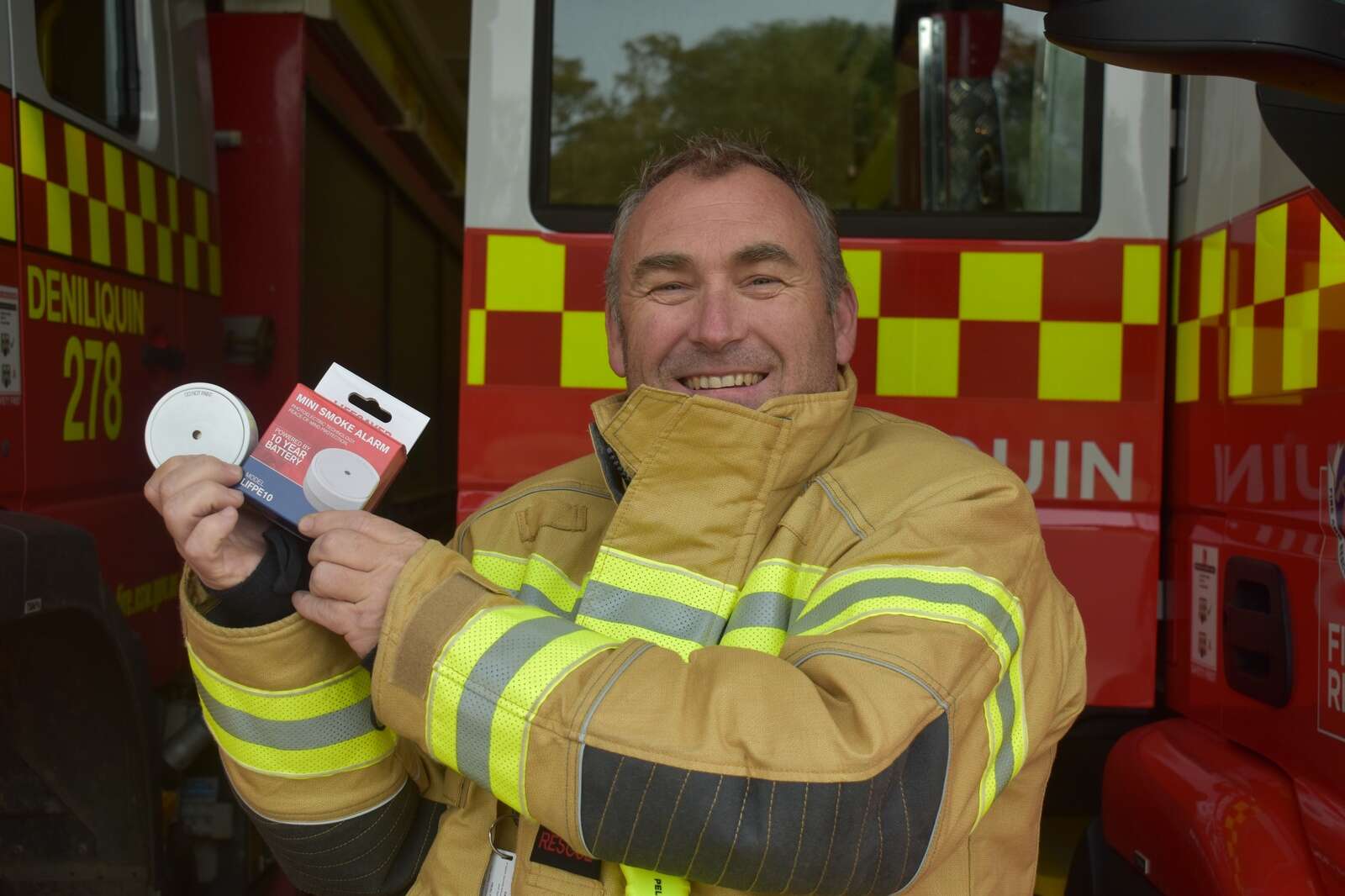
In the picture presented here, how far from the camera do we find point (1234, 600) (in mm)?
1596

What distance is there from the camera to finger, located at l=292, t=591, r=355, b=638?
117 centimetres

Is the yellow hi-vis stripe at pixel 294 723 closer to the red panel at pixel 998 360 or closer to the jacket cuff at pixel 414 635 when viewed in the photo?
the jacket cuff at pixel 414 635

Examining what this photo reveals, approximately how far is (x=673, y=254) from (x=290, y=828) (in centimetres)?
73

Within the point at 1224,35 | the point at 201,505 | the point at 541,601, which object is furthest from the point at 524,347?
the point at 1224,35

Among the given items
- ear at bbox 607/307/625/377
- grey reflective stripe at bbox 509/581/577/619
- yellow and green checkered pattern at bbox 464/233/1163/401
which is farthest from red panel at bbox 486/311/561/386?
grey reflective stripe at bbox 509/581/577/619

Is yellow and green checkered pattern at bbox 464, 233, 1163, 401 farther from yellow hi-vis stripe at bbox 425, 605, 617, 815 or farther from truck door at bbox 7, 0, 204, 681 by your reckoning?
yellow hi-vis stripe at bbox 425, 605, 617, 815

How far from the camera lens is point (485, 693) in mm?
1080

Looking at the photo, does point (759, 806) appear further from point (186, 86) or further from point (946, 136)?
point (186, 86)

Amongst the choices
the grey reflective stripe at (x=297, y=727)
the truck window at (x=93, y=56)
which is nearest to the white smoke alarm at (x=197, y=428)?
the grey reflective stripe at (x=297, y=727)

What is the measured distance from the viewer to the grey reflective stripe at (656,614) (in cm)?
126

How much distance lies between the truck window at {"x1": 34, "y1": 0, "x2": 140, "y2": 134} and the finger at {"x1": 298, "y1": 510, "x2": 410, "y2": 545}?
1013 millimetres

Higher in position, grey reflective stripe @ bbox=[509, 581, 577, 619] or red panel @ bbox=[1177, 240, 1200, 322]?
red panel @ bbox=[1177, 240, 1200, 322]

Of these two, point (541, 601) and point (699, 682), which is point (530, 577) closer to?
point (541, 601)

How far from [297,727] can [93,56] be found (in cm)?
128
